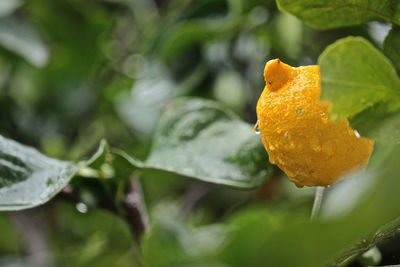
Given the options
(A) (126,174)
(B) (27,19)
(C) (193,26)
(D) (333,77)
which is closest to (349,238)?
(D) (333,77)

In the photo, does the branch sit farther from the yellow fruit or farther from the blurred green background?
the blurred green background

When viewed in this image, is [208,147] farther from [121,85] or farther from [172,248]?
[121,85]

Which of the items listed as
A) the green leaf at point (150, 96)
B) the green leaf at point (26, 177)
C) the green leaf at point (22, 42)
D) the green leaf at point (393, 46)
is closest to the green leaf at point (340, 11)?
the green leaf at point (393, 46)

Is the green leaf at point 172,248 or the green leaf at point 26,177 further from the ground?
the green leaf at point 26,177

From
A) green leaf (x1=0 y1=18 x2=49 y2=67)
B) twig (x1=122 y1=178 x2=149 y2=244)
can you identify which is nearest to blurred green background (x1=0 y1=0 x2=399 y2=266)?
green leaf (x1=0 y1=18 x2=49 y2=67)

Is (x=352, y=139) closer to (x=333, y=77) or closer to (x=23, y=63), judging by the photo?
(x=333, y=77)

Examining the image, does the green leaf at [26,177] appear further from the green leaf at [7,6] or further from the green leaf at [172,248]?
the green leaf at [7,6]

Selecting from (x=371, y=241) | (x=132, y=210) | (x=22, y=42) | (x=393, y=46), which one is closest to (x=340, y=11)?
(x=393, y=46)

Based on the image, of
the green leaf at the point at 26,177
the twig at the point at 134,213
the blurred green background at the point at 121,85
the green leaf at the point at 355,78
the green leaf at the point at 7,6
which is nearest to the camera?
the green leaf at the point at 355,78
